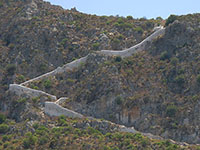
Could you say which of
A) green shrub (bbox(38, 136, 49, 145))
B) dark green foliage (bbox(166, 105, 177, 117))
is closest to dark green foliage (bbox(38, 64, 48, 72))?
green shrub (bbox(38, 136, 49, 145))

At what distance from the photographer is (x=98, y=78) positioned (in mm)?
103125

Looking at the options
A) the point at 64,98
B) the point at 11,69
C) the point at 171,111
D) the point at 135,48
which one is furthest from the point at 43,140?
the point at 135,48

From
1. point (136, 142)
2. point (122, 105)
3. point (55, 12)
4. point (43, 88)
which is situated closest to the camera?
point (136, 142)

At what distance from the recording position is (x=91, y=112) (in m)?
99.1

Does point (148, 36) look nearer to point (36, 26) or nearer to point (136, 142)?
point (36, 26)

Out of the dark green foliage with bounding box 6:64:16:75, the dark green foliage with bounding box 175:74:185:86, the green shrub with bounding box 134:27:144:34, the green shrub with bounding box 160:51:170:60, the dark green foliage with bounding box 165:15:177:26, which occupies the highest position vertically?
the dark green foliage with bounding box 165:15:177:26

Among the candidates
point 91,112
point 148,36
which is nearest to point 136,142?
point 91,112

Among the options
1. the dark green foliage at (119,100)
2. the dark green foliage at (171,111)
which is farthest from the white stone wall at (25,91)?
the dark green foliage at (171,111)

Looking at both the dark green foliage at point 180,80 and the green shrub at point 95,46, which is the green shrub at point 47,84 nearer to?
the green shrub at point 95,46

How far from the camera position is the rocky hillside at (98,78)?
93188 millimetres

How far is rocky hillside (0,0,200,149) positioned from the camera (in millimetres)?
93188

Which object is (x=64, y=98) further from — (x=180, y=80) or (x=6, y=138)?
(x=180, y=80)

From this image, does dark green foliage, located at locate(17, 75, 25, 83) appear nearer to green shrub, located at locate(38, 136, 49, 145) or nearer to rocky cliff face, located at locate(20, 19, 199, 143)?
rocky cliff face, located at locate(20, 19, 199, 143)

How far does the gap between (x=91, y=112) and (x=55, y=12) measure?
31.2 meters
